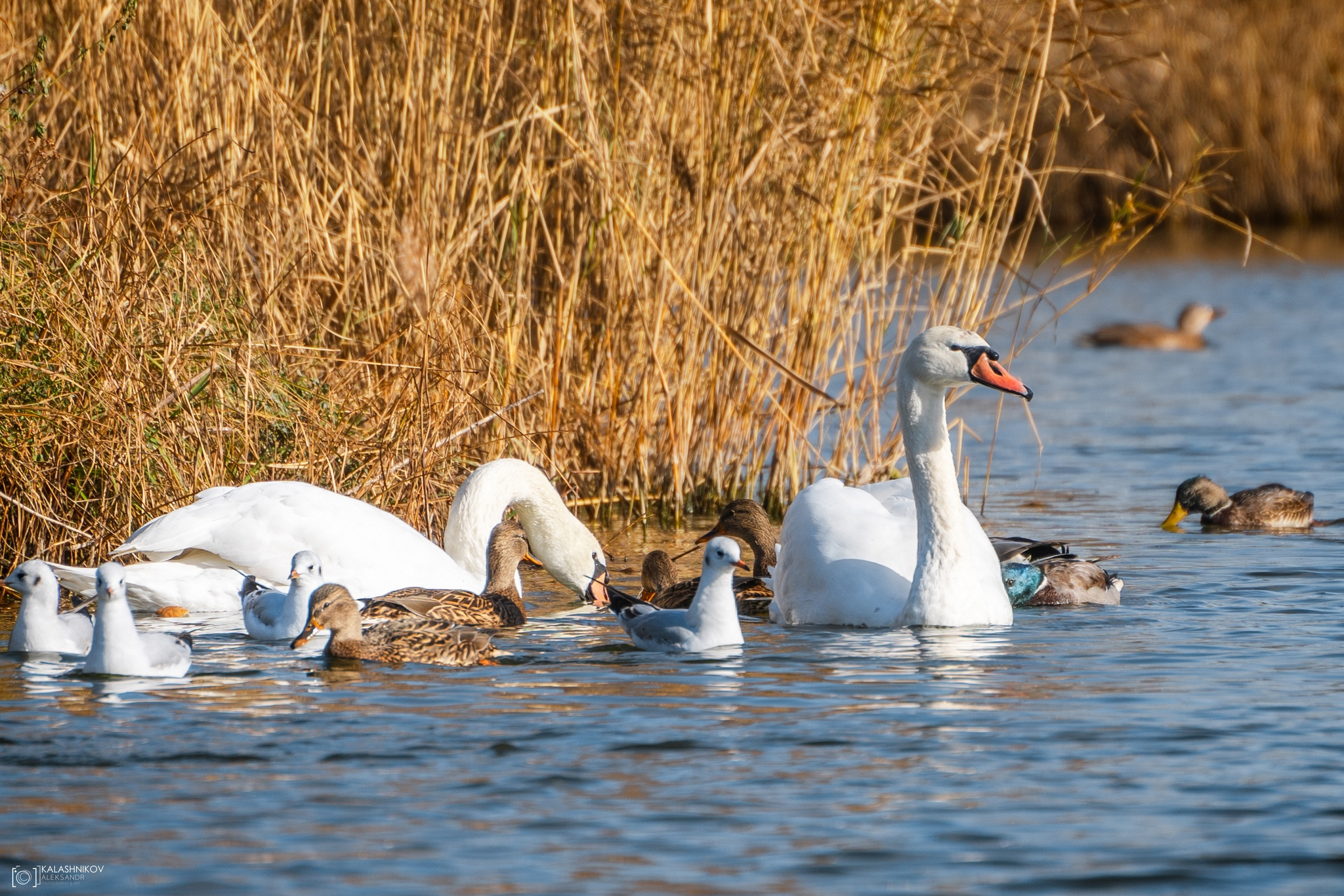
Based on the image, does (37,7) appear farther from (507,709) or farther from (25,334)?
(507,709)

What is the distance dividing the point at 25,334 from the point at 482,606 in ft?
7.34

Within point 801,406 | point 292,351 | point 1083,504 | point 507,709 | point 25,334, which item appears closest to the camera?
point 507,709

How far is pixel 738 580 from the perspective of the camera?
870 centimetres

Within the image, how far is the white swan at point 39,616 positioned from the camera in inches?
267

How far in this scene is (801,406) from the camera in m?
10.2

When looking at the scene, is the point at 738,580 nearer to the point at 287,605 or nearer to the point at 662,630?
the point at 662,630

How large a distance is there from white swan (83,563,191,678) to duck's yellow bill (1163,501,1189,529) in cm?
586

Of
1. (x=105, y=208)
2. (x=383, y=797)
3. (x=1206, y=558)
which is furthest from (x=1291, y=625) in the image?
(x=105, y=208)

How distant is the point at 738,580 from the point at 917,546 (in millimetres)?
1207

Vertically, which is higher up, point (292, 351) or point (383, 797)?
point (292, 351)

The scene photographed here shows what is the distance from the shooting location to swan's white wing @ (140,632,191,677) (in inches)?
252

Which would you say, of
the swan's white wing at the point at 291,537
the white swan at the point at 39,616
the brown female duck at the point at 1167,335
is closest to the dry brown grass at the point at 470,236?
the swan's white wing at the point at 291,537

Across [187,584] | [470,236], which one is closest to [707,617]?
[187,584]

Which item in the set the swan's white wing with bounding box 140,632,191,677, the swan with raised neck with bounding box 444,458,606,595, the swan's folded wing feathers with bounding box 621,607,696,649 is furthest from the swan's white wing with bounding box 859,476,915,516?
the swan's white wing with bounding box 140,632,191,677
